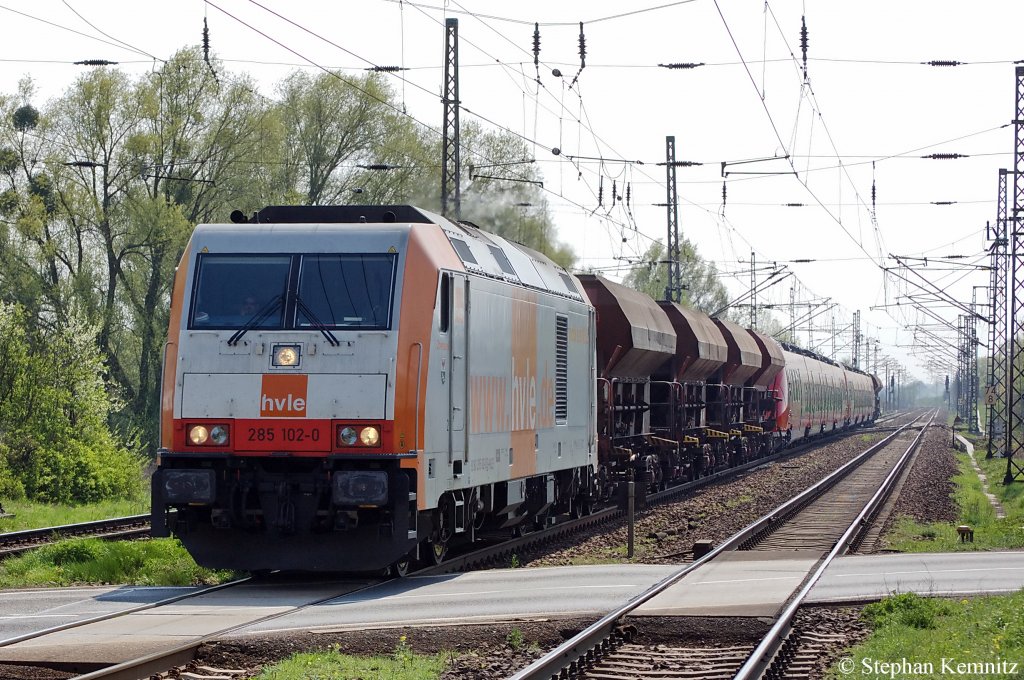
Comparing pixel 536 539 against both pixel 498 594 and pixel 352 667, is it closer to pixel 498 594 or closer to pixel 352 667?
pixel 498 594

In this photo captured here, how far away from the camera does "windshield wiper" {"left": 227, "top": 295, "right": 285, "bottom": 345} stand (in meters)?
13.6

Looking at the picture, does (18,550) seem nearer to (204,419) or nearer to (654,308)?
(204,419)

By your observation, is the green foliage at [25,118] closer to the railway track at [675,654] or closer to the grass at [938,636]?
the railway track at [675,654]

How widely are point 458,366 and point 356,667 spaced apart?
5592 mm

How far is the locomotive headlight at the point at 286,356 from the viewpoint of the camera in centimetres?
1346

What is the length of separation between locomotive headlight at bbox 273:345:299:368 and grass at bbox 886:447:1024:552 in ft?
31.4

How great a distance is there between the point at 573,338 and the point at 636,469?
27.3 ft

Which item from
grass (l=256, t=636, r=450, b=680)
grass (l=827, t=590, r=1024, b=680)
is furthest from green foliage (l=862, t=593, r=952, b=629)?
grass (l=256, t=636, r=450, b=680)

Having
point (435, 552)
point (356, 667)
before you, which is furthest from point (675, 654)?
point (435, 552)

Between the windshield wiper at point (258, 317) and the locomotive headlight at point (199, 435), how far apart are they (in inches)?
35.0

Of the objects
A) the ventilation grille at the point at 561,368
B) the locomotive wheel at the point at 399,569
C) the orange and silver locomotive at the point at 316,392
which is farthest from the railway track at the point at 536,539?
the ventilation grille at the point at 561,368

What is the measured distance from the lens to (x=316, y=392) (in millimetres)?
13344

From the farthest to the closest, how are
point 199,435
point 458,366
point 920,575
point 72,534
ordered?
point 72,534, point 920,575, point 458,366, point 199,435

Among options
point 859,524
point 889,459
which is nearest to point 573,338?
point 859,524
